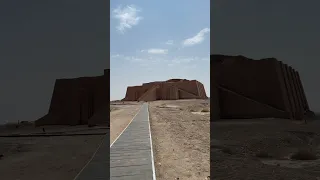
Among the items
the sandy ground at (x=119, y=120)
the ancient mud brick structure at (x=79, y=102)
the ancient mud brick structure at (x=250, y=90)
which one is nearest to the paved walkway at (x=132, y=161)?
the sandy ground at (x=119, y=120)

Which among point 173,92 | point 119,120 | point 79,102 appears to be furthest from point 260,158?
point 173,92

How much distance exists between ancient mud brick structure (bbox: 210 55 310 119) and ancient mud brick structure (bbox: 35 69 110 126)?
36.0 ft

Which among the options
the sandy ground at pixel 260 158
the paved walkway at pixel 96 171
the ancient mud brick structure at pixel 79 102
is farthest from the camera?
the ancient mud brick structure at pixel 79 102

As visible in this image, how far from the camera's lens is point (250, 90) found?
25.4 metres

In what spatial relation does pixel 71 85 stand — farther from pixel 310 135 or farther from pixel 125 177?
pixel 125 177

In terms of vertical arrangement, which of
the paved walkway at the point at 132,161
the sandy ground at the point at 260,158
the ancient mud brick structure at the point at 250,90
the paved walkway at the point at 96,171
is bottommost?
the sandy ground at the point at 260,158

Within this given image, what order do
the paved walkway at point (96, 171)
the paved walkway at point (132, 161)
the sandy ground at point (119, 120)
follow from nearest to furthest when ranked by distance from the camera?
1. the paved walkway at point (132, 161)
2. the paved walkway at point (96, 171)
3. the sandy ground at point (119, 120)

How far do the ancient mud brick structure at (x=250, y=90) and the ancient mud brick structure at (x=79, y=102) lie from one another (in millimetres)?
10972

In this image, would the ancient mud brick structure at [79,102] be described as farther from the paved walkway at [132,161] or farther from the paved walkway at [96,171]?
the paved walkway at [96,171]

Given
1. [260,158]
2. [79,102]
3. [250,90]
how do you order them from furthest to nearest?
[79,102] < [250,90] < [260,158]

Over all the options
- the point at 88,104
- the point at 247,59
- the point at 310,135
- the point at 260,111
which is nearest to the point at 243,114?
the point at 260,111

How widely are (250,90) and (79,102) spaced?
16.8m

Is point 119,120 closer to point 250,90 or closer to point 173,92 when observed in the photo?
point 250,90

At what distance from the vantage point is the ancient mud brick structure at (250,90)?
80.2 feet
